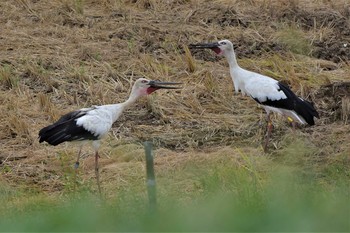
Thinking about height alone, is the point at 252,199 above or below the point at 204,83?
above

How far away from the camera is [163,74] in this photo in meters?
15.1

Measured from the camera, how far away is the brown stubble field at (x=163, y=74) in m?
12.2

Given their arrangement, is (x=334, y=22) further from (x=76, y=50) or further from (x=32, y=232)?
(x=32, y=232)

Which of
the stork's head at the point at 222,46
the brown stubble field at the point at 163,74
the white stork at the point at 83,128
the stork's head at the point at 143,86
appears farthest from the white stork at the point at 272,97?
the white stork at the point at 83,128

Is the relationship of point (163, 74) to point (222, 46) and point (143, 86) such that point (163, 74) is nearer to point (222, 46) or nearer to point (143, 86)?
point (222, 46)

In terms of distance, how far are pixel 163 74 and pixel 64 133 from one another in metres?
4.46

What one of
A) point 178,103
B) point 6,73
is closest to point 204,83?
point 178,103

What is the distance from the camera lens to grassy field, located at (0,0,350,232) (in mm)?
6117

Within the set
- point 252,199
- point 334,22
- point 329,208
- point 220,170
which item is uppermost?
point 329,208

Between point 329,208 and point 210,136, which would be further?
point 210,136

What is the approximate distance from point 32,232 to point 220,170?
461 cm

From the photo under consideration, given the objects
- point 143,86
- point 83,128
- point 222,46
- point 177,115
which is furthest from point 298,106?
point 83,128

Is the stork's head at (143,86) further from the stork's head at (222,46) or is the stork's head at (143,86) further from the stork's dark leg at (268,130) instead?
the stork's head at (222,46)

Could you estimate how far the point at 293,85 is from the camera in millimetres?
14453
